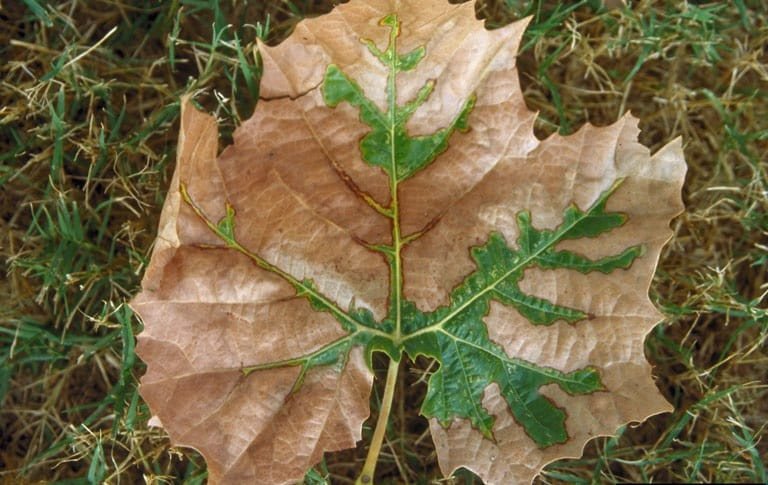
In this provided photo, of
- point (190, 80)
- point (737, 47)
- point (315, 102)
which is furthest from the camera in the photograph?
point (737, 47)

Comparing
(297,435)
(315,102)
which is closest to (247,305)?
(297,435)

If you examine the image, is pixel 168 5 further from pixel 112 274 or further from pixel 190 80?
pixel 112 274

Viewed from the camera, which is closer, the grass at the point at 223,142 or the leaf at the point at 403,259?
the leaf at the point at 403,259

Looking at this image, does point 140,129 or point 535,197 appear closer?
point 535,197

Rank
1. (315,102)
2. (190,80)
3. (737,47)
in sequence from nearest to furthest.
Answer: (315,102) → (190,80) → (737,47)

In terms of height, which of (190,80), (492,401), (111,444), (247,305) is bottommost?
(111,444)
